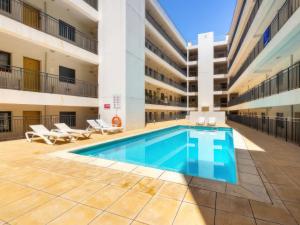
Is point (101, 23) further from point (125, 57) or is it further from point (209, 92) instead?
point (209, 92)

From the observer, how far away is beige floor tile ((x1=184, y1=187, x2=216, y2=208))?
3304mm

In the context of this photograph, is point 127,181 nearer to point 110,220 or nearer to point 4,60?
point 110,220

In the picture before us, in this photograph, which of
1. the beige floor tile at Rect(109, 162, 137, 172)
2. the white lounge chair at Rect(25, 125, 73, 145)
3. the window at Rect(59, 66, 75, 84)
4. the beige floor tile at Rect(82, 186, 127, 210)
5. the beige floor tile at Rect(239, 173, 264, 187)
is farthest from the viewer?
the window at Rect(59, 66, 75, 84)

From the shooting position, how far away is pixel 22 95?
30.4ft

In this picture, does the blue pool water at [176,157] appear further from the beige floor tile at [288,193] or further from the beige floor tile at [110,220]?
the beige floor tile at [110,220]

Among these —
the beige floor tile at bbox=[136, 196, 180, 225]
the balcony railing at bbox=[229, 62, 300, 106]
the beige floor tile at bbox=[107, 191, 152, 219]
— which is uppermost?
the balcony railing at bbox=[229, 62, 300, 106]

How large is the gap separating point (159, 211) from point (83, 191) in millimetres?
1736

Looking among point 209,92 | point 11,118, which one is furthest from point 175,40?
point 11,118

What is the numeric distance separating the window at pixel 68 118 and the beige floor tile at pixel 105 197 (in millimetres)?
12087

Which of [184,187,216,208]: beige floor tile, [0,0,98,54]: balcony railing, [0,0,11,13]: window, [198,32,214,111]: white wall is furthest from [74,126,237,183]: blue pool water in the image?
[198,32,214,111]: white wall

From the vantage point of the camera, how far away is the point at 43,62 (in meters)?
12.6

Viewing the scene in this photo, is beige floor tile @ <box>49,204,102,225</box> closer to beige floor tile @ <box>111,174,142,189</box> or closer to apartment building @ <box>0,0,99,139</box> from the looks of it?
beige floor tile @ <box>111,174,142,189</box>

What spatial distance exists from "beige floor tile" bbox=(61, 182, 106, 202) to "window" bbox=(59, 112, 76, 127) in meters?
11.6

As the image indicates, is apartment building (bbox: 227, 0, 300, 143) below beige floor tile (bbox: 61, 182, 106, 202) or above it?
above
